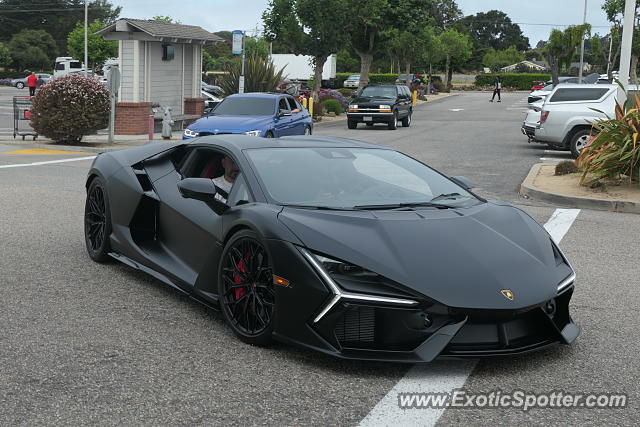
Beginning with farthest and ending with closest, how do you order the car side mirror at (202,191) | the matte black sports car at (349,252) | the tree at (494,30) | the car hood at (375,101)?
the tree at (494,30)
the car hood at (375,101)
the car side mirror at (202,191)
the matte black sports car at (349,252)

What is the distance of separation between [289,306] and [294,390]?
0.53 metres

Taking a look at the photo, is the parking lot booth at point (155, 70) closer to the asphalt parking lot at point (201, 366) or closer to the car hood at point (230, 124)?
the car hood at point (230, 124)

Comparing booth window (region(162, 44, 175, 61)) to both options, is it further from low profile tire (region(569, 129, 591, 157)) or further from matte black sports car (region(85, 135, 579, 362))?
matte black sports car (region(85, 135, 579, 362))

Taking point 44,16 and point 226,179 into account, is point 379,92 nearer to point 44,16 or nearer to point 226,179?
point 226,179

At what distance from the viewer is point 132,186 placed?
676cm

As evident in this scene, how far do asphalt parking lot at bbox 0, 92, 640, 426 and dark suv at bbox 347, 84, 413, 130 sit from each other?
75.2 ft

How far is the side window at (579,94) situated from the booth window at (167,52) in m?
12.8

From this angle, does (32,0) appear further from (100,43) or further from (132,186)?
(132,186)

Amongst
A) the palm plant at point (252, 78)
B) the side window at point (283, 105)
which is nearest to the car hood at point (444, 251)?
the side window at point (283, 105)

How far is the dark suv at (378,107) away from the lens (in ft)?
101

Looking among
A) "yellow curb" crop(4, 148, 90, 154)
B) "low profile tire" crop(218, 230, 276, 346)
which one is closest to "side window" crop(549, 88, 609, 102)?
"yellow curb" crop(4, 148, 90, 154)

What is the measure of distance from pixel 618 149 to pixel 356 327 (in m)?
9.56

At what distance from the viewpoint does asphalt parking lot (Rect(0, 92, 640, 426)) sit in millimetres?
4074

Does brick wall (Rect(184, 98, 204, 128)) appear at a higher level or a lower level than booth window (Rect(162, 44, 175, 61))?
lower
